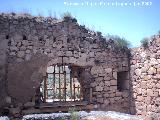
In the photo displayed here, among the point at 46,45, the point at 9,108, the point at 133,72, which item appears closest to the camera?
the point at 9,108

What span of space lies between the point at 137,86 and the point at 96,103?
62.0 inches

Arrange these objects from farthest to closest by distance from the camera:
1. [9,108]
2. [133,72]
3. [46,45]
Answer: [133,72] → [46,45] → [9,108]

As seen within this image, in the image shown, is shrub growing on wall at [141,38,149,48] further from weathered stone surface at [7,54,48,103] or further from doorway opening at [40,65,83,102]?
weathered stone surface at [7,54,48,103]

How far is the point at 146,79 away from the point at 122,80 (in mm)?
1436

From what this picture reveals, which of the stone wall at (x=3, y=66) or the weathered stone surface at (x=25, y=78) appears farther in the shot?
the weathered stone surface at (x=25, y=78)

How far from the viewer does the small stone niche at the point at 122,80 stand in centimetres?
948

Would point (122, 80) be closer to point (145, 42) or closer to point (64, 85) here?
point (145, 42)

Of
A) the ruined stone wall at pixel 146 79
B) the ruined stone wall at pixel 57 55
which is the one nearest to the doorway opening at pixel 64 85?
the ruined stone wall at pixel 57 55

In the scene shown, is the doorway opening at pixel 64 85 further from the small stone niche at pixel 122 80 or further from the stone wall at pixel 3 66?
the small stone niche at pixel 122 80

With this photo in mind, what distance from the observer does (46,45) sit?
28.1 ft

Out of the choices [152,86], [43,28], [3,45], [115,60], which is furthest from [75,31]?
[152,86]

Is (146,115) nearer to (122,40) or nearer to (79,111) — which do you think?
(79,111)

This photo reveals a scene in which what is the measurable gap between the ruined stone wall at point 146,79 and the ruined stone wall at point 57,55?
17.9 inches

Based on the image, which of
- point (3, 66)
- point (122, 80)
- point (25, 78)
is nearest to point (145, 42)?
point (122, 80)
